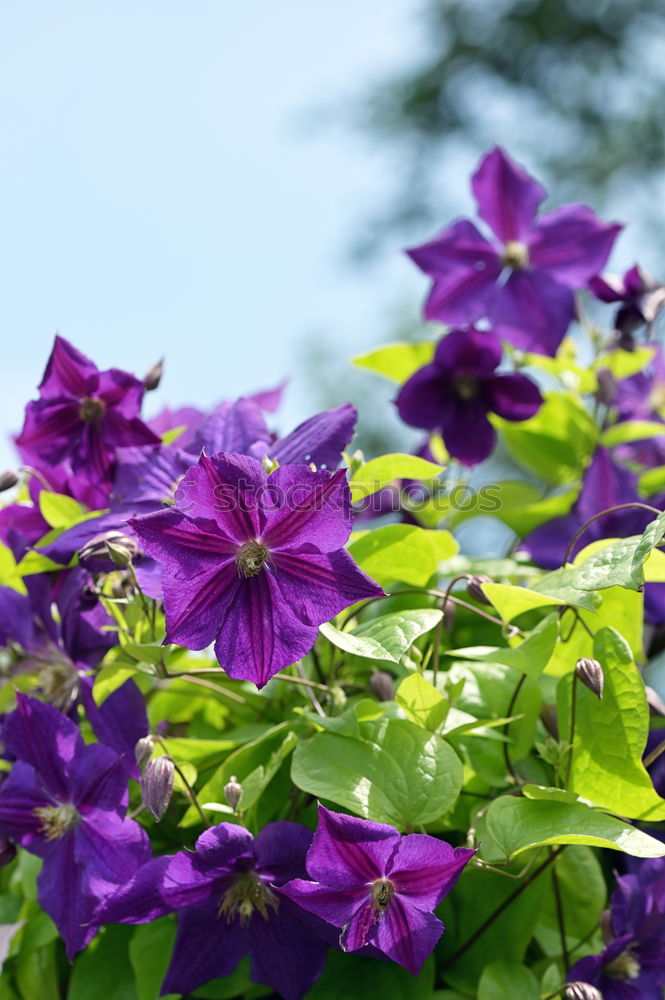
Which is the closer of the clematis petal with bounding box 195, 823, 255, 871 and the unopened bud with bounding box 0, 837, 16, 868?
the clematis petal with bounding box 195, 823, 255, 871

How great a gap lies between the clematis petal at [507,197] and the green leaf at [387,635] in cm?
58

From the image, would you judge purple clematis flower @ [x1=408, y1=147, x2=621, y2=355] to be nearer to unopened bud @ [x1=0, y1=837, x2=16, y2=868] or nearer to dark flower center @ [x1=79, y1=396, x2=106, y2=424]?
dark flower center @ [x1=79, y1=396, x2=106, y2=424]

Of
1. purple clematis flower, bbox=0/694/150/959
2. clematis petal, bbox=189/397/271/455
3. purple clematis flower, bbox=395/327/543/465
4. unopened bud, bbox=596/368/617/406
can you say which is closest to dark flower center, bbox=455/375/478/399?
purple clematis flower, bbox=395/327/543/465

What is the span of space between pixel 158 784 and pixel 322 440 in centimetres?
24

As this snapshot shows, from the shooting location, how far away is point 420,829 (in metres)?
0.59

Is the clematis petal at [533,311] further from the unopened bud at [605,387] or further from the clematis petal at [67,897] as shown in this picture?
the clematis petal at [67,897]

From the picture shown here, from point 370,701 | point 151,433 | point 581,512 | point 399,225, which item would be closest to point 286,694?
point 370,701

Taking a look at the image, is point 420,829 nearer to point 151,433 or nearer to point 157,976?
point 157,976

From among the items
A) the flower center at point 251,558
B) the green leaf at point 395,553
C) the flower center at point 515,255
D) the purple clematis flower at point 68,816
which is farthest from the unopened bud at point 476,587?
the flower center at point 515,255

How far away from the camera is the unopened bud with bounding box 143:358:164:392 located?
2.73 feet

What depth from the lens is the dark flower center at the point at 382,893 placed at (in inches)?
21.7

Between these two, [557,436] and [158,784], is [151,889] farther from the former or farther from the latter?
[557,436]

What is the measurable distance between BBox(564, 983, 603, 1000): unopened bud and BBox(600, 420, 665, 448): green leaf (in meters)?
0.56

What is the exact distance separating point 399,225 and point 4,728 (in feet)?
24.6
